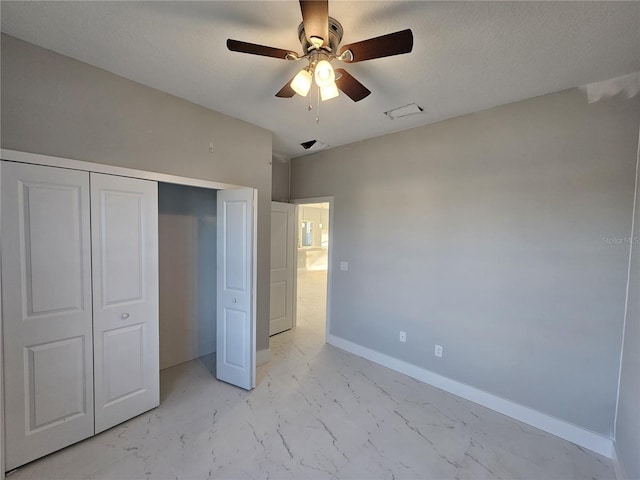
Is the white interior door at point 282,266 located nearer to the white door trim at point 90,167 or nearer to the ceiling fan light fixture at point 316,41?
the white door trim at point 90,167

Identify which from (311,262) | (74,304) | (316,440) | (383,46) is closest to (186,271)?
(74,304)

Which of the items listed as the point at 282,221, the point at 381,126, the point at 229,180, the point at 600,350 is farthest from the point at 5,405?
the point at 600,350

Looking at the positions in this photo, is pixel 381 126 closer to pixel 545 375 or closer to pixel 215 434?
pixel 545 375

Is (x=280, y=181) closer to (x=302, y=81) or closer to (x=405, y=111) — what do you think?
(x=405, y=111)

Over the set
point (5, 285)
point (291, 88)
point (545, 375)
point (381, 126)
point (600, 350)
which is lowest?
point (545, 375)

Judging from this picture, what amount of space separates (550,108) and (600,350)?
6.38 ft

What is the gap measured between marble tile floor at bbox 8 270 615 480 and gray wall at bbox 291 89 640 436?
40 cm

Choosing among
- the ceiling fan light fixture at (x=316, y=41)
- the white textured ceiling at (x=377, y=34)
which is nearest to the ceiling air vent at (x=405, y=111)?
the white textured ceiling at (x=377, y=34)

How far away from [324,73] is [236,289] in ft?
6.70

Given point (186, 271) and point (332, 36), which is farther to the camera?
point (186, 271)

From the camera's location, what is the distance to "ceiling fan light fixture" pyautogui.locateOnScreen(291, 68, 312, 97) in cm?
164

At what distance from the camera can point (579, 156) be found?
2096mm

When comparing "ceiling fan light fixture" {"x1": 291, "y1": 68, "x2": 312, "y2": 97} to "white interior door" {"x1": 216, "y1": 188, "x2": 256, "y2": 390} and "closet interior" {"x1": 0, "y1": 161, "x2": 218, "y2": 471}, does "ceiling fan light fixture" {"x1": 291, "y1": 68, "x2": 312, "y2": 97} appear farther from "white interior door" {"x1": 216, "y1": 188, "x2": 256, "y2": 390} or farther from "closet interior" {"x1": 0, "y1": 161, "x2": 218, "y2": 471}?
"closet interior" {"x1": 0, "y1": 161, "x2": 218, "y2": 471}

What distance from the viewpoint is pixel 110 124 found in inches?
83.7
